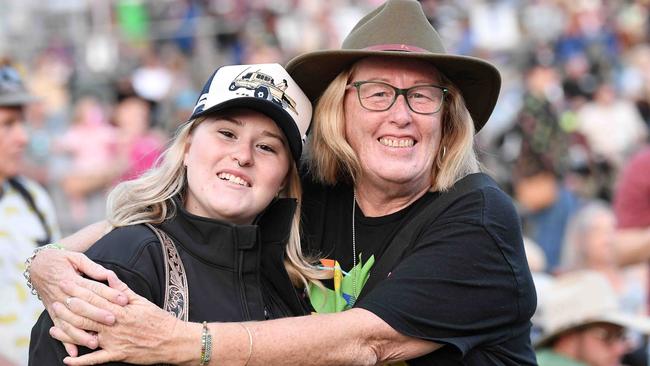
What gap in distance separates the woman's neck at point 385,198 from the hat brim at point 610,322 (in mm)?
2163

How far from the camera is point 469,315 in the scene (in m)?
3.35

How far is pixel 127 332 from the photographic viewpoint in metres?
2.99

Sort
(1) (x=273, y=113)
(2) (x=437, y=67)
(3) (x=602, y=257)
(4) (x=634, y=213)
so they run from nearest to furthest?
(1) (x=273, y=113) < (2) (x=437, y=67) < (4) (x=634, y=213) < (3) (x=602, y=257)

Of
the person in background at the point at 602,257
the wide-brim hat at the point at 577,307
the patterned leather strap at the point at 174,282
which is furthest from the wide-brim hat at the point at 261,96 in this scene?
the person in background at the point at 602,257

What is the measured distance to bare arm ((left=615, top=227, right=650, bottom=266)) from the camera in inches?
235

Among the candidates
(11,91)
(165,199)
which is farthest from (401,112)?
(11,91)

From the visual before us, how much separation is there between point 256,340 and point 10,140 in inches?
107

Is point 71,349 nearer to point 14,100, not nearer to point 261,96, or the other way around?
point 261,96

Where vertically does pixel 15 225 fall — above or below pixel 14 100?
below

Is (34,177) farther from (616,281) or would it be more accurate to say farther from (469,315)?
(469,315)

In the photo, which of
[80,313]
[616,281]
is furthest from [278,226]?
[616,281]

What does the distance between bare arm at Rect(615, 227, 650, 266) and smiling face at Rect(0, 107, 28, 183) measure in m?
3.31

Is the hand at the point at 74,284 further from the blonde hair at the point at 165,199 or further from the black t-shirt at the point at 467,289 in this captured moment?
the black t-shirt at the point at 467,289

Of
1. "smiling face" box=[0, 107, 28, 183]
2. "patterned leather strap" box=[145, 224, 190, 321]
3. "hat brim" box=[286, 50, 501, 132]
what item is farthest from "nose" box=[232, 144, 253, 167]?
"smiling face" box=[0, 107, 28, 183]
